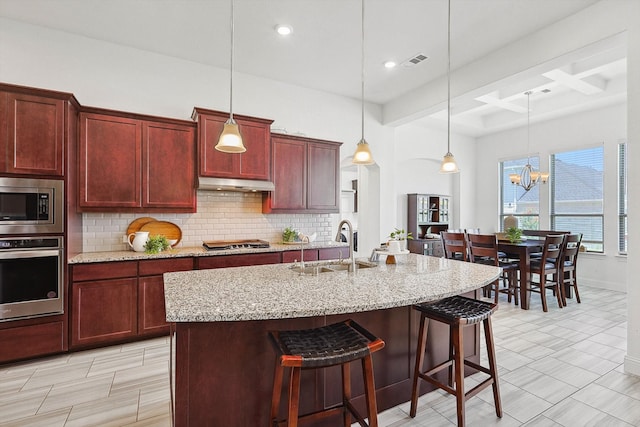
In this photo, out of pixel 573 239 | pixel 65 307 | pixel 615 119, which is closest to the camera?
pixel 65 307

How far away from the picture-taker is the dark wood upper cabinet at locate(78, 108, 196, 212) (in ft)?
10.6

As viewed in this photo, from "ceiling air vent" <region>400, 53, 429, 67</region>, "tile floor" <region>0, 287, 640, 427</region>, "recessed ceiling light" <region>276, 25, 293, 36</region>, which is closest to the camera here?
"tile floor" <region>0, 287, 640, 427</region>

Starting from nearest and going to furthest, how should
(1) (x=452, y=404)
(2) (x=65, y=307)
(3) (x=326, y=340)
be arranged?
1. (3) (x=326, y=340)
2. (1) (x=452, y=404)
3. (2) (x=65, y=307)

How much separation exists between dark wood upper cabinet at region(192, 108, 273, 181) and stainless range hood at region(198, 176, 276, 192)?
5 centimetres

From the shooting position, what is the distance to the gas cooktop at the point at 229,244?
3697mm

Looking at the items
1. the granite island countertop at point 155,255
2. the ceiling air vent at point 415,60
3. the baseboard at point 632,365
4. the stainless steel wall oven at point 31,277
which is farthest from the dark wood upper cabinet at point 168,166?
the baseboard at point 632,365

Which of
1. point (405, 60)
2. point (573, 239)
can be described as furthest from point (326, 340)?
point (573, 239)

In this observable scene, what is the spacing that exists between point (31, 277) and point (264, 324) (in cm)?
247

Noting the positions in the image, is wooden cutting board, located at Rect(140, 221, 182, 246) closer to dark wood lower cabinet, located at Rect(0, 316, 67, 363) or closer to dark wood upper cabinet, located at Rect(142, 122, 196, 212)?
dark wood upper cabinet, located at Rect(142, 122, 196, 212)

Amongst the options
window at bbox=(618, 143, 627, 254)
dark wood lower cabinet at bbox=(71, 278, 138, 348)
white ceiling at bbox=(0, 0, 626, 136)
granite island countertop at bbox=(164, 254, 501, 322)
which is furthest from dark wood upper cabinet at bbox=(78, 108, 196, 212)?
window at bbox=(618, 143, 627, 254)

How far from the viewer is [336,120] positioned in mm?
5148

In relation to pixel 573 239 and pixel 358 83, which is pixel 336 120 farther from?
pixel 573 239

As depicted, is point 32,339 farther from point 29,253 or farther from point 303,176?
point 303,176

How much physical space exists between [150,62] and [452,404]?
4.55m
